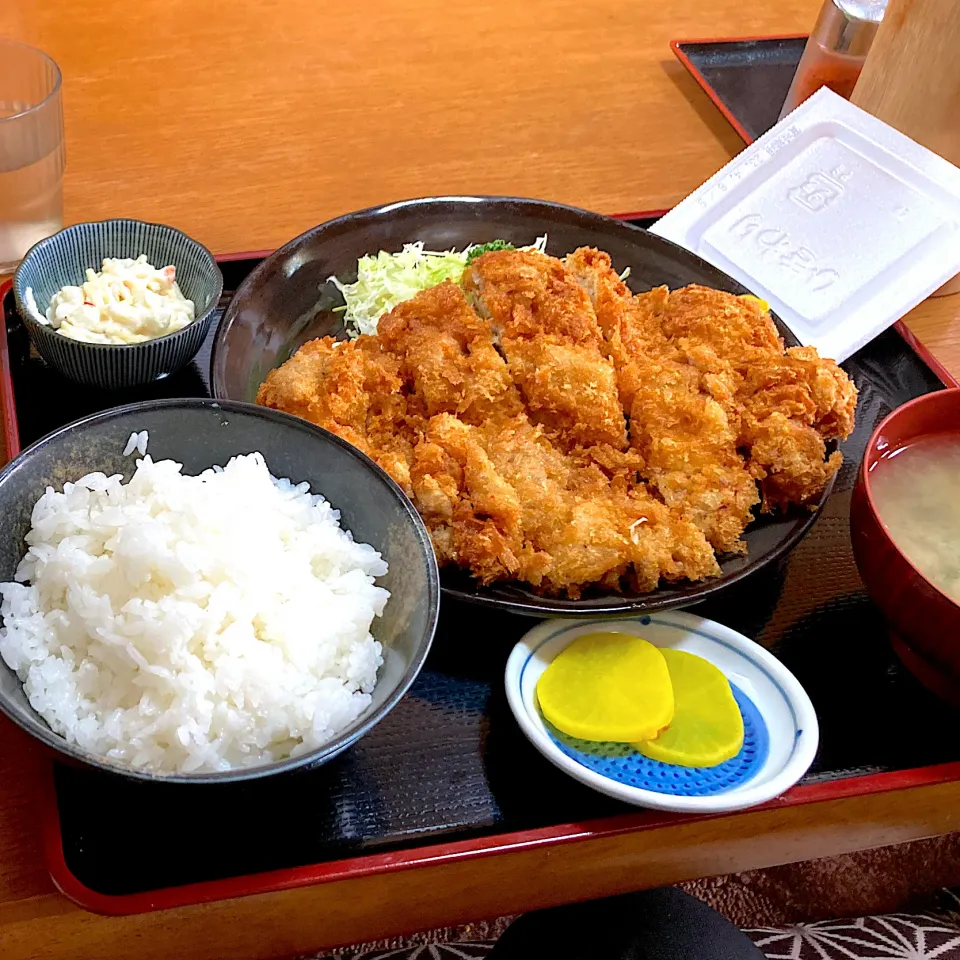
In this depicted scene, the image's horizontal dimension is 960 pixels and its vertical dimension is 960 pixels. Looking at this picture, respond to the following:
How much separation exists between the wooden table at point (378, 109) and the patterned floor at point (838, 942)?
24 cm

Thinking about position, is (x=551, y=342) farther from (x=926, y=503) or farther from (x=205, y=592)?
(x=205, y=592)

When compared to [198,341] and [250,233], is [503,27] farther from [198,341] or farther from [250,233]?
[198,341]

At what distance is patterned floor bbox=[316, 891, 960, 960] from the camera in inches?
64.1

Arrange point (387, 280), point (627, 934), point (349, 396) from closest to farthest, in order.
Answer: point (627, 934) < point (349, 396) < point (387, 280)

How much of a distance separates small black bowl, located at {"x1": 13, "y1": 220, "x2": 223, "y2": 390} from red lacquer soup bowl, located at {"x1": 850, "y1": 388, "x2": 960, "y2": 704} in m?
1.16

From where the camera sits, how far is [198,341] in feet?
5.79

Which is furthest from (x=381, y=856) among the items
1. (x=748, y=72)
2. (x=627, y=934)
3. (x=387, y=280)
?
(x=748, y=72)

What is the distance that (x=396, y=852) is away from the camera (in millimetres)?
1256

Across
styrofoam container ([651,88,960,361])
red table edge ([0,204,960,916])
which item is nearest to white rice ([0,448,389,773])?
red table edge ([0,204,960,916])

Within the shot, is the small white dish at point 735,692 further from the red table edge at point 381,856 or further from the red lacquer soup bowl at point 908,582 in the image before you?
the red lacquer soup bowl at point 908,582

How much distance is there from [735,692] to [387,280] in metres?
1.09

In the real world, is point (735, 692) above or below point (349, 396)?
below

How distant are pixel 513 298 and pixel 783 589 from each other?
0.70 meters

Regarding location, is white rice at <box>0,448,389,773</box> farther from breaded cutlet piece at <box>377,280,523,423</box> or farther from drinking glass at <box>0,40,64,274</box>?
drinking glass at <box>0,40,64,274</box>
